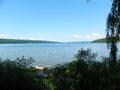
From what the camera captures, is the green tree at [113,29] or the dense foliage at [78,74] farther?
the green tree at [113,29]

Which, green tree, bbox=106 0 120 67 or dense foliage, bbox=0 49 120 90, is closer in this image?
dense foliage, bbox=0 49 120 90

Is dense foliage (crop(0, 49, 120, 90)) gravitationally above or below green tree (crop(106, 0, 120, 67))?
below

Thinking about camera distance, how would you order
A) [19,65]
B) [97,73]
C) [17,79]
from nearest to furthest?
1. [17,79]
2. [19,65]
3. [97,73]

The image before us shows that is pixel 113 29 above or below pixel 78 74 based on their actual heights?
above

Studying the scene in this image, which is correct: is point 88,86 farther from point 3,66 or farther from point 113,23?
point 3,66

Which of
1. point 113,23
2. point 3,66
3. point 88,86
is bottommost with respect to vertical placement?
point 88,86

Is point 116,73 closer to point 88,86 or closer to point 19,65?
point 88,86

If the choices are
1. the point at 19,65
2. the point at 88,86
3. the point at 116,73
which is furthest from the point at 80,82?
the point at 19,65

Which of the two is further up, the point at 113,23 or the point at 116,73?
the point at 113,23

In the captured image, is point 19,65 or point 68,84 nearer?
point 19,65

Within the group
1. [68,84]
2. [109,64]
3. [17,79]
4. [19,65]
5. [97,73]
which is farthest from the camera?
[109,64]

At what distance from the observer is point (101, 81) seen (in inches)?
317

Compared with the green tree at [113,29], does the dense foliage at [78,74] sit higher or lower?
lower

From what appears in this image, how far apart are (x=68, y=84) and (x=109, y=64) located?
67.3 inches
